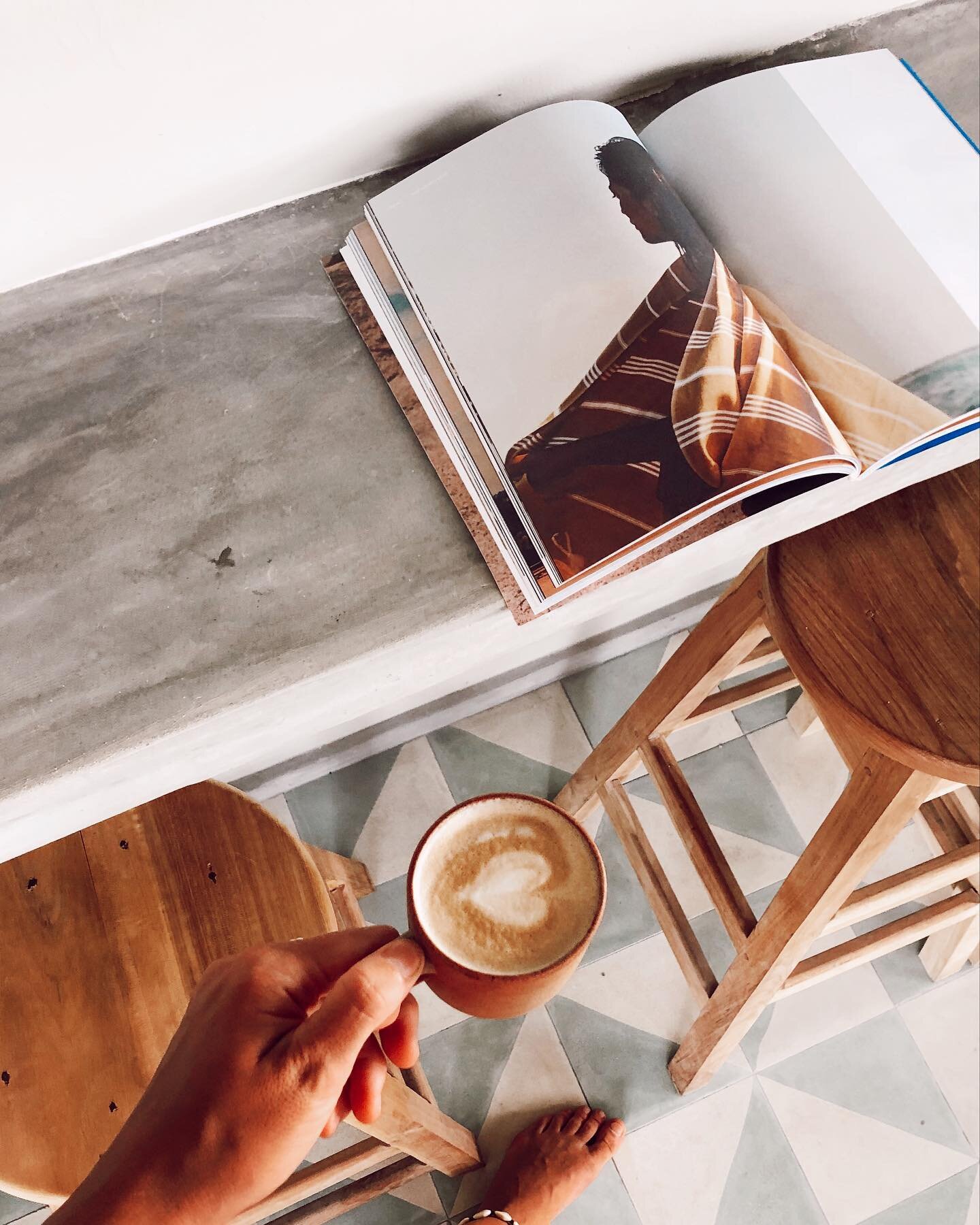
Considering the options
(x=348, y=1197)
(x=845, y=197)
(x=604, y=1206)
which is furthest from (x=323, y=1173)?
(x=845, y=197)

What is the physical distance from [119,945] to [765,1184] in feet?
2.95

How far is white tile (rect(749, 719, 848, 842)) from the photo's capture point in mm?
1328

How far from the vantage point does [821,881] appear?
77cm

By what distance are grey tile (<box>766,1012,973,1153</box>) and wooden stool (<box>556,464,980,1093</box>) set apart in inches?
11.7

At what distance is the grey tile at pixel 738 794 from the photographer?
4.32 feet

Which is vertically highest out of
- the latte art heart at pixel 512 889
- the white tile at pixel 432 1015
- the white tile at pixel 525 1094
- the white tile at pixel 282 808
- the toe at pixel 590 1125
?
the white tile at pixel 282 808

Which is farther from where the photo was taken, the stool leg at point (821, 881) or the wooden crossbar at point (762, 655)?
the wooden crossbar at point (762, 655)

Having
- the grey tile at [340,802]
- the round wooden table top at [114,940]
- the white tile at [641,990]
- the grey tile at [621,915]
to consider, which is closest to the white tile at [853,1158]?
the white tile at [641,990]

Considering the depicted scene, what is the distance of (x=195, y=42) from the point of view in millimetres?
507

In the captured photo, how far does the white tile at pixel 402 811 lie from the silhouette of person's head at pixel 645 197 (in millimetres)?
925

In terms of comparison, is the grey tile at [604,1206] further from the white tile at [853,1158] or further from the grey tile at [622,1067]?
the white tile at [853,1158]

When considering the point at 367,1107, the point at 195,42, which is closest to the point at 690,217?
the point at 195,42

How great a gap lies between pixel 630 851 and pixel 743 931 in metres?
0.21

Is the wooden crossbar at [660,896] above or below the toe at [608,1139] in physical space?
above
